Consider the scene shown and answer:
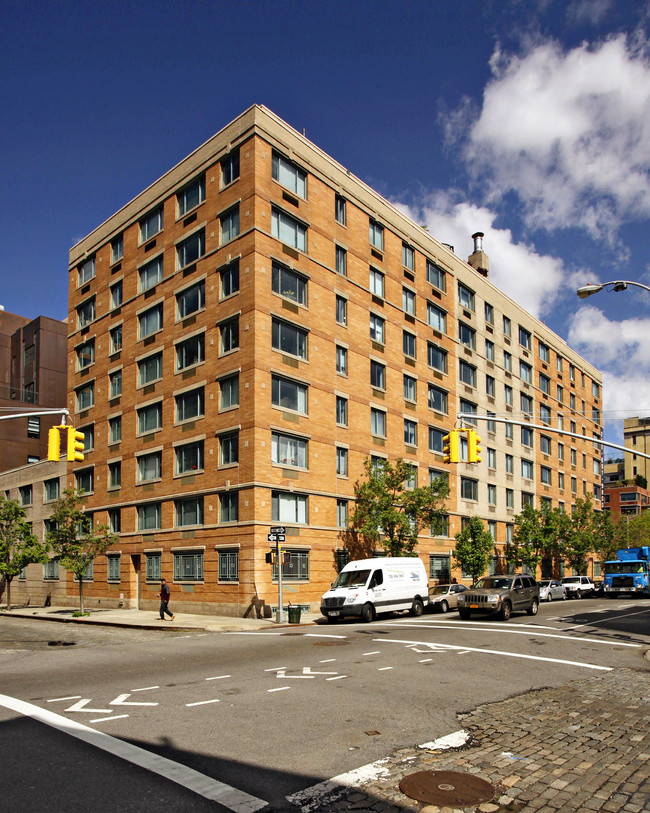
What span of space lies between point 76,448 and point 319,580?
17.0 metres

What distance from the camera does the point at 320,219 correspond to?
36.2 m

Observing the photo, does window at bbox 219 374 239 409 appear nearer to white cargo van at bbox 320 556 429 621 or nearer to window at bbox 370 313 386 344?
white cargo van at bbox 320 556 429 621

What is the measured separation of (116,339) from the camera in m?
41.8

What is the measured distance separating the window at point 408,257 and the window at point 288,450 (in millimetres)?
16275

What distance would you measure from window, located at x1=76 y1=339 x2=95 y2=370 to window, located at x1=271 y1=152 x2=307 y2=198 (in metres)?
17.2

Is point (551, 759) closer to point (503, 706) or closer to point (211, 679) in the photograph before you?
point (503, 706)

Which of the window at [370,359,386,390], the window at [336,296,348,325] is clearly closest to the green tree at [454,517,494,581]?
the window at [370,359,386,390]

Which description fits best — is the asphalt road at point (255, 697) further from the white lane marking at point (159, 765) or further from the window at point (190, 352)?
the window at point (190, 352)

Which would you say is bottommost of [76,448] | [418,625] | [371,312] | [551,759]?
[418,625]

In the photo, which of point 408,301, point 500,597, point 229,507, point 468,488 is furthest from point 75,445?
point 468,488

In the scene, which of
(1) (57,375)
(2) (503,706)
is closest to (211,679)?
(2) (503,706)

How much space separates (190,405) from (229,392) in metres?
3.47

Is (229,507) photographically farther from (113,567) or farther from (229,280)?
(113,567)

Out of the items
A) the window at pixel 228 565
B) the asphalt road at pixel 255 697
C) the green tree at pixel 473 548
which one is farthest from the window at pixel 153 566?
the green tree at pixel 473 548
